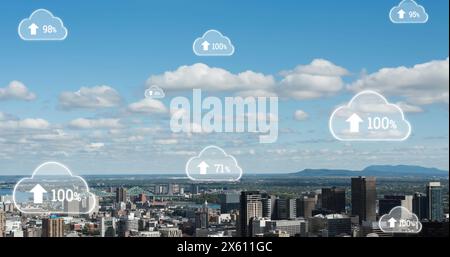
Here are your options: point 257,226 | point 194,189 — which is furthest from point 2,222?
point 257,226

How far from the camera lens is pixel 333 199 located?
407 centimetres

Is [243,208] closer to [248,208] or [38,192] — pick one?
[248,208]

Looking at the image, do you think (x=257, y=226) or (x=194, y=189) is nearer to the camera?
(x=257, y=226)

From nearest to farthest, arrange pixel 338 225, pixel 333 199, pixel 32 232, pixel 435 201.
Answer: pixel 32 232 → pixel 338 225 → pixel 435 201 → pixel 333 199

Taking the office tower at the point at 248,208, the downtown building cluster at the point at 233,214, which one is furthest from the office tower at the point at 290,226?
the office tower at the point at 248,208

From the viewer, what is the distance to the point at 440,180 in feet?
12.5

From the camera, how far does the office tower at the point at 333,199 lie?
158 inches

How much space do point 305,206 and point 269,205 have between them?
19 centimetres

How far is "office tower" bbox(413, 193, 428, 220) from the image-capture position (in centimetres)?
376

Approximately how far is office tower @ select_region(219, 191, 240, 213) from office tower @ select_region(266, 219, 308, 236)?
0.25 metres
